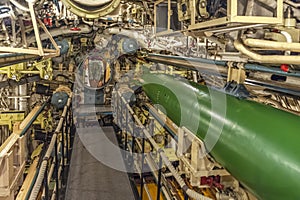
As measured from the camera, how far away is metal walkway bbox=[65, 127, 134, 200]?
3656 millimetres

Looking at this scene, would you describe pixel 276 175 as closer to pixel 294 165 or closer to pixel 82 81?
pixel 294 165

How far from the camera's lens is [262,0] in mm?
1554

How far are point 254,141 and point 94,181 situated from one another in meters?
3.13

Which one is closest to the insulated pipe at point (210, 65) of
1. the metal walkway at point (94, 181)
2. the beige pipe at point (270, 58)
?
the beige pipe at point (270, 58)

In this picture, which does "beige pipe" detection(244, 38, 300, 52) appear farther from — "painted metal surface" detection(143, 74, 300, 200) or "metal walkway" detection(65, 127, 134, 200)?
"metal walkway" detection(65, 127, 134, 200)

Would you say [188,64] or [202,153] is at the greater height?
[188,64]

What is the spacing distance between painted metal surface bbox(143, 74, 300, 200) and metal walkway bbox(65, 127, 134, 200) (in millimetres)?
2053

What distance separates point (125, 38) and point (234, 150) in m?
5.31

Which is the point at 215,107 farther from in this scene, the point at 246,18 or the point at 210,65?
the point at 210,65

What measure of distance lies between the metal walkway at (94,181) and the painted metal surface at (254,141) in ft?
6.74

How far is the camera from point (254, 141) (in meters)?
1.21

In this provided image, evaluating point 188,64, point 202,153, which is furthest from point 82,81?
point 202,153

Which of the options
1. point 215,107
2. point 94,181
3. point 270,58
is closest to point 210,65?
point 215,107

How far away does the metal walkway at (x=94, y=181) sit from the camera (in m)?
3.66
